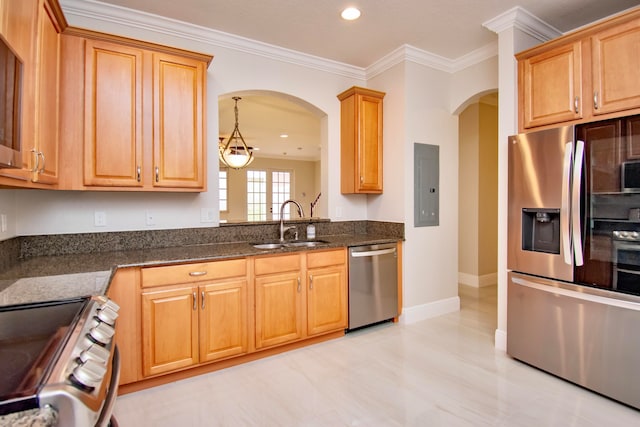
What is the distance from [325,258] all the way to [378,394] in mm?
1168

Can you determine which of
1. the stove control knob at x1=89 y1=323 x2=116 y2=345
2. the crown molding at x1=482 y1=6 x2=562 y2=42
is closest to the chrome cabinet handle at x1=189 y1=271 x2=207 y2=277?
the stove control knob at x1=89 y1=323 x2=116 y2=345

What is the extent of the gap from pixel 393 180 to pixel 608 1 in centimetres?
214

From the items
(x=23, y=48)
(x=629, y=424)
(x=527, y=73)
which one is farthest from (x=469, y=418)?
(x=23, y=48)

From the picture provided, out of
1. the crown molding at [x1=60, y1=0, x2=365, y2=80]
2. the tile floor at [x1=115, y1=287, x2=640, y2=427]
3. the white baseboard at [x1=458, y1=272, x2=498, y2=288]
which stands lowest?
the tile floor at [x1=115, y1=287, x2=640, y2=427]

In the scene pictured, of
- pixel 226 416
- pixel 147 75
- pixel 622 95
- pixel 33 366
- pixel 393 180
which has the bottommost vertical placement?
pixel 226 416

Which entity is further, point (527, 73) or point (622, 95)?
point (527, 73)

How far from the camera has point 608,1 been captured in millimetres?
2566

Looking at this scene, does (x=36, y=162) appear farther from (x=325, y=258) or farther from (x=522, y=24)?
(x=522, y=24)

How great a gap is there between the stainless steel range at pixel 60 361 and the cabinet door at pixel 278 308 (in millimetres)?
1415

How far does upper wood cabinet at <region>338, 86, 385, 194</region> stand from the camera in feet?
11.8

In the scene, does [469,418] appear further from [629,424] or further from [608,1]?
[608,1]

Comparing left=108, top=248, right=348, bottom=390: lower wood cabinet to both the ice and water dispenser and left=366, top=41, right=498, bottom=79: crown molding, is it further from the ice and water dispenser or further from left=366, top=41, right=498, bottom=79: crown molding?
left=366, top=41, right=498, bottom=79: crown molding

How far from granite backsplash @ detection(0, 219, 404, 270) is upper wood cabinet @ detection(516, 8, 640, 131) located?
160cm

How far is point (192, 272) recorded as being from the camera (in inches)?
95.1
